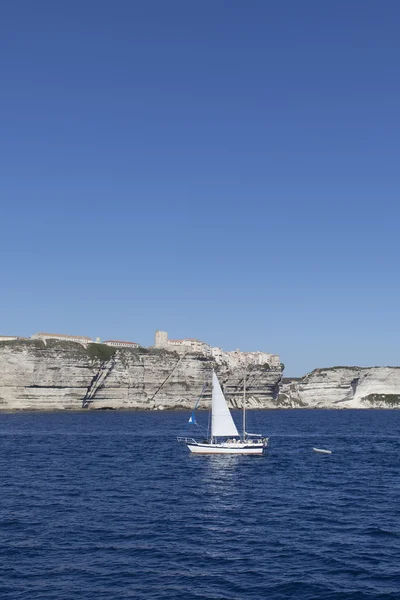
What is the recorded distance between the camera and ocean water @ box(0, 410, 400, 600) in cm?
2580

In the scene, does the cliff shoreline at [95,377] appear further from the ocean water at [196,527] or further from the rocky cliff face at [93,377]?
the ocean water at [196,527]

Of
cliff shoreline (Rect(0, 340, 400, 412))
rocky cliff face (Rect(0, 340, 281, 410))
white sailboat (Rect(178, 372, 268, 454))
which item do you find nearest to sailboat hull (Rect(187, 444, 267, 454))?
white sailboat (Rect(178, 372, 268, 454))

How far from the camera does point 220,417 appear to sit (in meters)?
74.6

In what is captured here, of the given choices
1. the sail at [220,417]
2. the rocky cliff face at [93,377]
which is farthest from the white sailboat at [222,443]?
the rocky cliff face at [93,377]

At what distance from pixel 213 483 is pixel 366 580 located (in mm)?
27469

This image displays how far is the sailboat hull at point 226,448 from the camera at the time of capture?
72875 millimetres

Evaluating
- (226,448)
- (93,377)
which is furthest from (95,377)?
(226,448)

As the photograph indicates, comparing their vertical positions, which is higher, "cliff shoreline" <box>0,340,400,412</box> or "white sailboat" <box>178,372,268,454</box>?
"cliff shoreline" <box>0,340,400,412</box>

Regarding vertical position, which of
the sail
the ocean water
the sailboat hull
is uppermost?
the sail

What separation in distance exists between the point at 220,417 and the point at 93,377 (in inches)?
3917

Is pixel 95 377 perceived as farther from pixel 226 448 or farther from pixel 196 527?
pixel 196 527

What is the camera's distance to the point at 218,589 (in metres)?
25.4

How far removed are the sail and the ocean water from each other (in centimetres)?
410

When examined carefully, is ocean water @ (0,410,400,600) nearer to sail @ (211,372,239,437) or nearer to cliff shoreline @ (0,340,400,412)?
sail @ (211,372,239,437)
